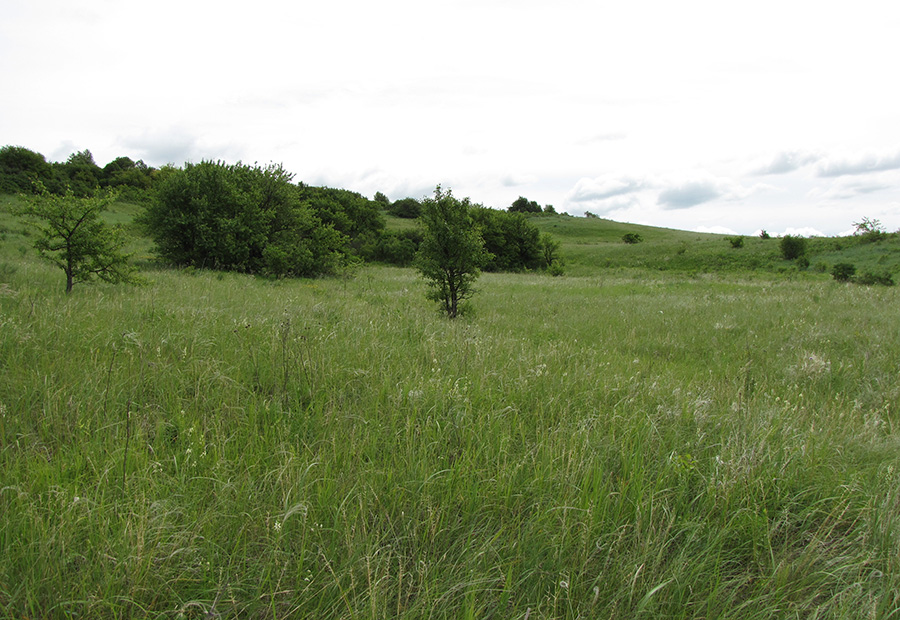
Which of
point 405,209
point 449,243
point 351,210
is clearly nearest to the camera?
point 449,243

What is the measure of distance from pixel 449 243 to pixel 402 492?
9298 millimetres

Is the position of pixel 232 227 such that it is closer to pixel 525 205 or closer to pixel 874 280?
pixel 874 280

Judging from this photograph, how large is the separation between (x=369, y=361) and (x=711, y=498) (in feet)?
10.2

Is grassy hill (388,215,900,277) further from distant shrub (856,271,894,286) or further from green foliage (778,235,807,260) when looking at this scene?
distant shrub (856,271,894,286)

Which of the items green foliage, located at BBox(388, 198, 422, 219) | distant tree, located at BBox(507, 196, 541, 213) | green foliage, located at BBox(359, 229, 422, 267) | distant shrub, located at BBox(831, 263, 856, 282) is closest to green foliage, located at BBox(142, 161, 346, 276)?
green foliage, located at BBox(359, 229, 422, 267)

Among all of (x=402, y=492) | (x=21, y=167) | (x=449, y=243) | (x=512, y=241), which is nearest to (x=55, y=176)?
(x=21, y=167)

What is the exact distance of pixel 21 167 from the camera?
160 ft

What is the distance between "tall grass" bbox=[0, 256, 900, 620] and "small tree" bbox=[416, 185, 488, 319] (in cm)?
687

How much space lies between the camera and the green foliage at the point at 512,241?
53469 mm

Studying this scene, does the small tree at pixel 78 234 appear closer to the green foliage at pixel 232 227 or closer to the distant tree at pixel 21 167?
the green foliage at pixel 232 227

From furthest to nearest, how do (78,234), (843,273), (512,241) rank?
(512,241) < (843,273) < (78,234)

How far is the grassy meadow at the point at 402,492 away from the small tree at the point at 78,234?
16.2ft

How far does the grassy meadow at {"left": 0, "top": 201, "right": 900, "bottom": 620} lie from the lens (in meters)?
1.71

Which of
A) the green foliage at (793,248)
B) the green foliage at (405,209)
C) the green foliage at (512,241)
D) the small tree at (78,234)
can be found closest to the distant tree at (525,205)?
the green foliage at (405,209)
